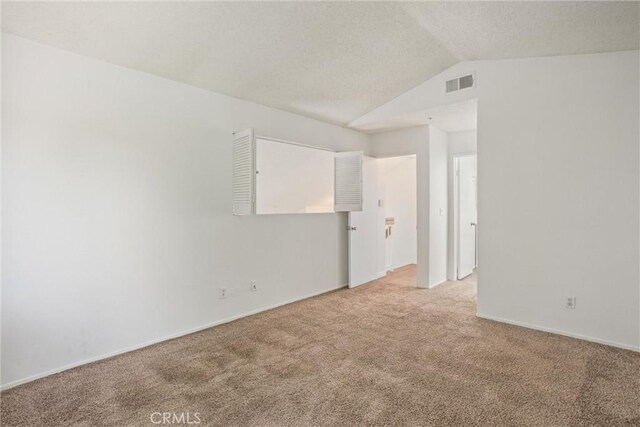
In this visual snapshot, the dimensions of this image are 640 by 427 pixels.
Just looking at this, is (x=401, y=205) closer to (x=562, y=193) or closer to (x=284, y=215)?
(x=284, y=215)

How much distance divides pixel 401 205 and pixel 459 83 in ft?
11.0

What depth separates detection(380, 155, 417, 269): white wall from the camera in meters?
6.69

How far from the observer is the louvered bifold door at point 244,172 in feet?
11.5

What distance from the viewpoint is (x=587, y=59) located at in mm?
3168

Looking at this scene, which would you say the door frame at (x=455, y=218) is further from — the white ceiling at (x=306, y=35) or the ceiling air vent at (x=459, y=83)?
the white ceiling at (x=306, y=35)

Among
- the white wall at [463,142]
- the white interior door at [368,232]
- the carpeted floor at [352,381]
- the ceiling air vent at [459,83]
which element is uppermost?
the ceiling air vent at [459,83]

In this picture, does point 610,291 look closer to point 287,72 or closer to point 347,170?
point 347,170

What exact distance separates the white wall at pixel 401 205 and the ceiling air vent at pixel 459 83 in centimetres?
244

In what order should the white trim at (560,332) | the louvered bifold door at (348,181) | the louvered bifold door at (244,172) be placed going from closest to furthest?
the white trim at (560,332)
the louvered bifold door at (244,172)
the louvered bifold door at (348,181)

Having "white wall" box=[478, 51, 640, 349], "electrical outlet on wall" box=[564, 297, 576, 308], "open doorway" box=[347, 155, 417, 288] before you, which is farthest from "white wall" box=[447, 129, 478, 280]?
"electrical outlet on wall" box=[564, 297, 576, 308]

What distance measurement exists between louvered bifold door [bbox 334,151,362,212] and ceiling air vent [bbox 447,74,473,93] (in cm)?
138

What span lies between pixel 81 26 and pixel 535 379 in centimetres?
413

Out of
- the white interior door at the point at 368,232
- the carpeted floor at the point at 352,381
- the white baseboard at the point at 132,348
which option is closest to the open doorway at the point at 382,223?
the white interior door at the point at 368,232

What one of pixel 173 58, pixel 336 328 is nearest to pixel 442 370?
pixel 336 328
